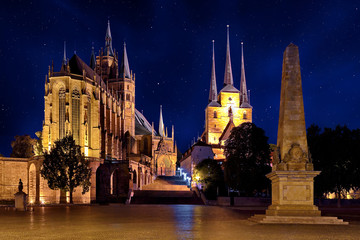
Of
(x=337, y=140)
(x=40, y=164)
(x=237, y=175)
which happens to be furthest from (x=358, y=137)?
(x=40, y=164)

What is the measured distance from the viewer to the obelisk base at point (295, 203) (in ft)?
56.2

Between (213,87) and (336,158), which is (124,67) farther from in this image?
(336,158)

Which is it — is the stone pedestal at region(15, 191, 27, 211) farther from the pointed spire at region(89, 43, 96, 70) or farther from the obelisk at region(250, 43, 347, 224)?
the pointed spire at region(89, 43, 96, 70)

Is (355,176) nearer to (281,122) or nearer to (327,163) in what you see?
(327,163)

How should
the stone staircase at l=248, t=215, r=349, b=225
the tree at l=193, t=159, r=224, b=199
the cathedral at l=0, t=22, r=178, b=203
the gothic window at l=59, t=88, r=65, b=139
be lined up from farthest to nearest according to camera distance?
the gothic window at l=59, t=88, r=65, b=139 < the tree at l=193, t=159, r=224, b=199 < the cathedral at l=0, t=22, r=178, b=203 < the stone staircase at l=248, t=215, r=349, b=225

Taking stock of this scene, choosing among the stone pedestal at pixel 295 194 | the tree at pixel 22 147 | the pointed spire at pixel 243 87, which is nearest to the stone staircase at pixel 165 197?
the tree at pixel 22 147

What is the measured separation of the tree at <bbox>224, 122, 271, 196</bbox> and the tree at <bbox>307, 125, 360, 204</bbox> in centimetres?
721

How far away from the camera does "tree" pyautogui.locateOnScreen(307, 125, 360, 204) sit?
42.0 metres

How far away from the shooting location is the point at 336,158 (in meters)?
42.4

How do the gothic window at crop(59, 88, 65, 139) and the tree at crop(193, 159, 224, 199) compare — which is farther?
the gothic window at crop(59, 88, 65, 139)

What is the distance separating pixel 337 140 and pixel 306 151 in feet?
88.8

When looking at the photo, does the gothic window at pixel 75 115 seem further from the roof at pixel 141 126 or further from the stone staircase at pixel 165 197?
the roof at pixel 141 126

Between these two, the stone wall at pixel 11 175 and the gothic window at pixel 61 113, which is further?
the gothic window at pixel 61 113

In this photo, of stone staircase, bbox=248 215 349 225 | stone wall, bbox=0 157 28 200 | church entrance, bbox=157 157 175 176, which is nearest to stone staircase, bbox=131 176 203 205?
stone wall, bbox=0 157 28 200
